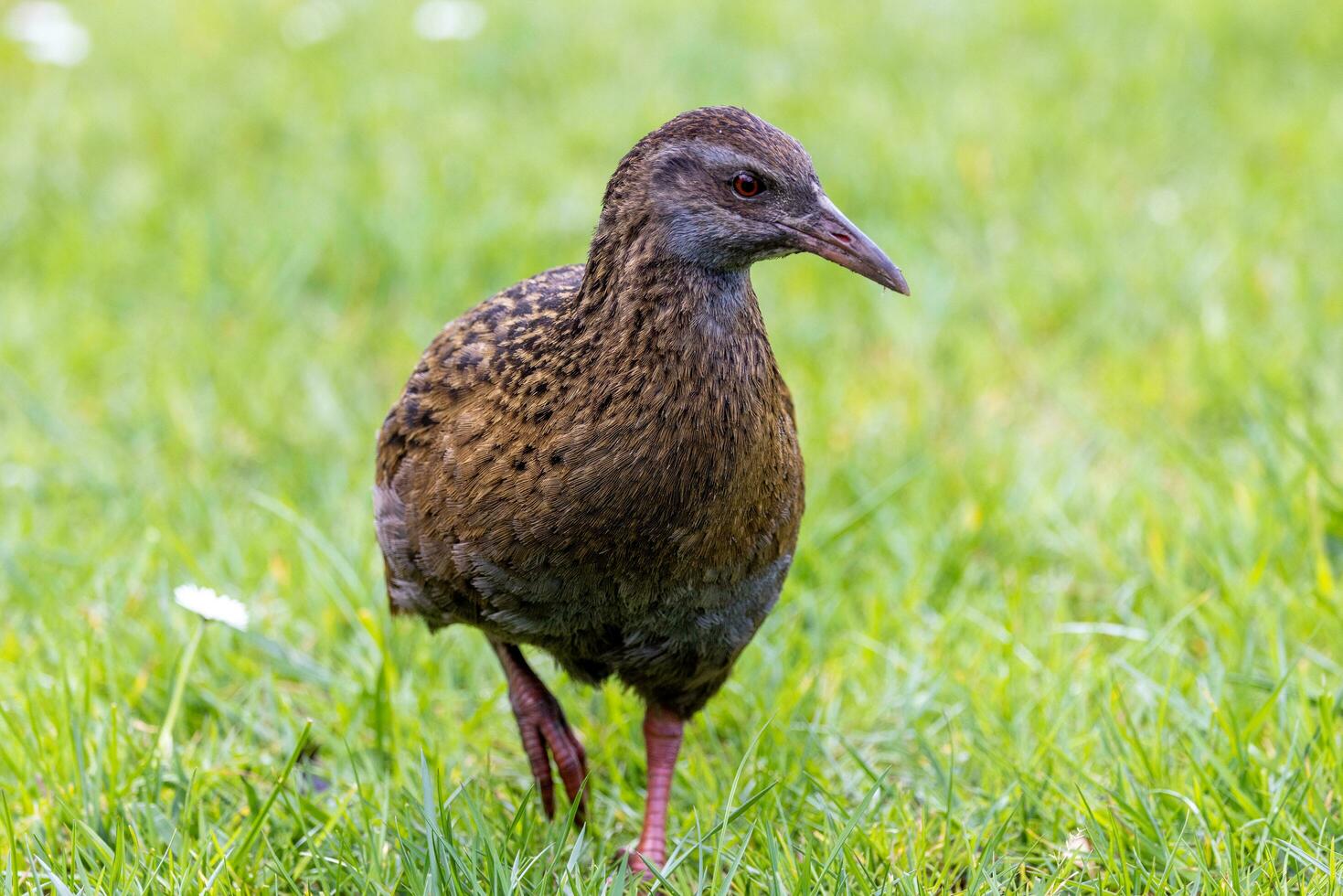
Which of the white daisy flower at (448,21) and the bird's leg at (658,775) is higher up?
the white daisy flower at (448,21)

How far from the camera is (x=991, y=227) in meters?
6.05

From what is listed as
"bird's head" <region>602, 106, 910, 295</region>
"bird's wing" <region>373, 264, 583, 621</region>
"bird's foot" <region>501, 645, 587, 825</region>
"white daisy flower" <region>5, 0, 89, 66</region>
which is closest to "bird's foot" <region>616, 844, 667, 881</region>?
"bird's foot" <region>501, 645, 587, 825</region>

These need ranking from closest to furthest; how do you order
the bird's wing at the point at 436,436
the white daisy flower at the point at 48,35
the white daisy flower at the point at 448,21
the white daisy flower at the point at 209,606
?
the bird's wing at the point at 436,436 → the white daisy flower at the point at 209,606 → the white daisy flower at the point at 48,35 → the white daisy flower at the point at 448,21

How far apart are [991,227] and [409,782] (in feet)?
12.1

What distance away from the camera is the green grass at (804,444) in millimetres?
3008

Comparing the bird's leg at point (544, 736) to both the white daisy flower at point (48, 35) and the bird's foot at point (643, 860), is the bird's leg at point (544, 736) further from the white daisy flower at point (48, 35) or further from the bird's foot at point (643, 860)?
the white daisy flower at point (48, 35)

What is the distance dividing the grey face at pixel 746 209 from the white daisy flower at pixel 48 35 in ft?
17.9

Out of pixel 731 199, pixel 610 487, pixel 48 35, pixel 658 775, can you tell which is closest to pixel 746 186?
pixel 731 199

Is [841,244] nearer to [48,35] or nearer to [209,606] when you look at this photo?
[209,606]

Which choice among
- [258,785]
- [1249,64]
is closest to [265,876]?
[258,785]

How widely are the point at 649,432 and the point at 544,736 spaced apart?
35.7 inches

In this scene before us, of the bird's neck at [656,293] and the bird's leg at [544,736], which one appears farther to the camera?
the bird's leg at [544,736]

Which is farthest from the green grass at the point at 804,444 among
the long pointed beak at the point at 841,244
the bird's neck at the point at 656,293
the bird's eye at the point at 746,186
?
the bird's eye at the point at 746,186

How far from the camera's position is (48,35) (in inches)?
287
